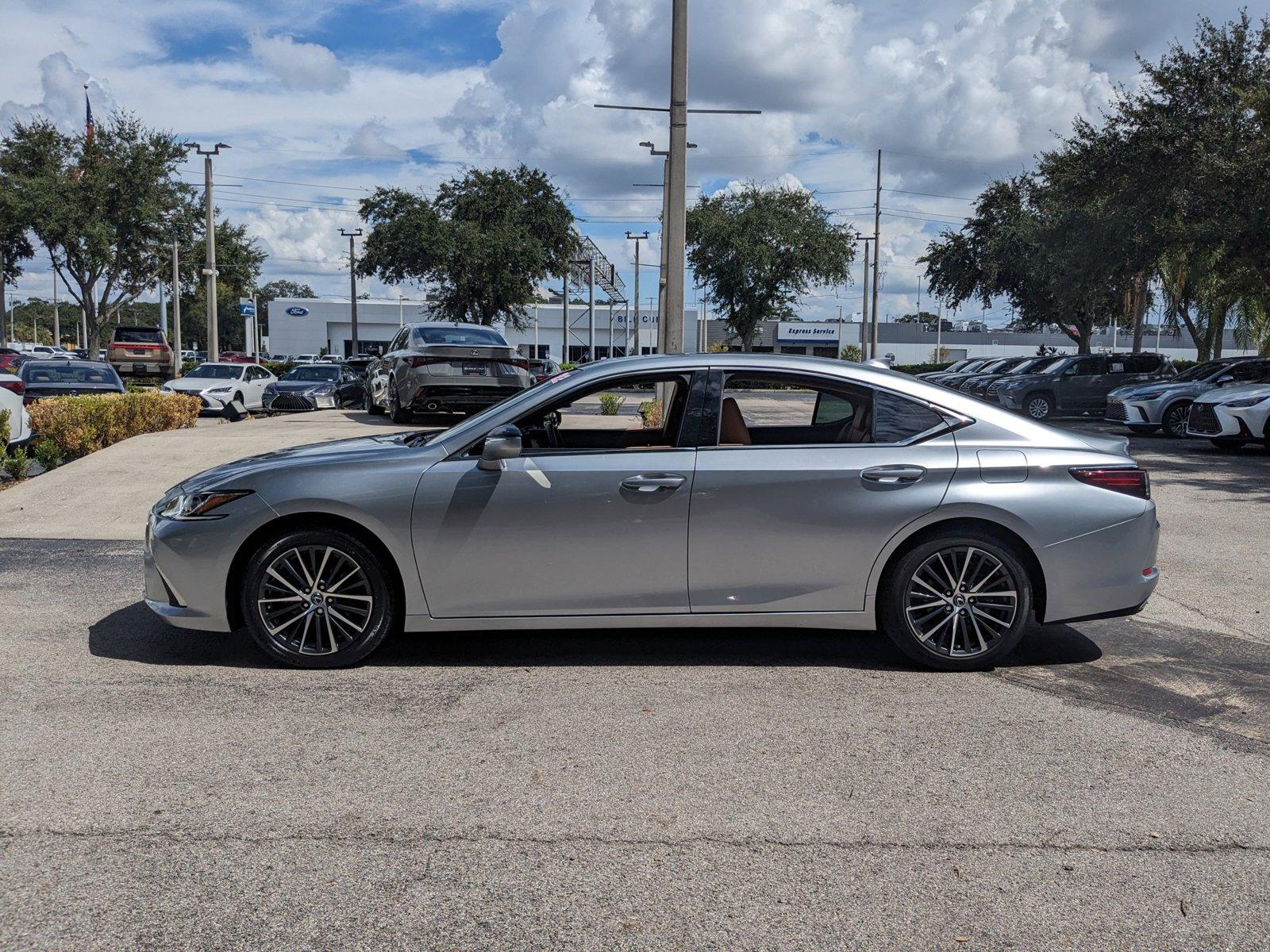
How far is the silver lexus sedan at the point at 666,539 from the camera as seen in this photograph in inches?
213

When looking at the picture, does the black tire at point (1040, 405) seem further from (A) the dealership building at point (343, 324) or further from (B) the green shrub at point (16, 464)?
(A) the dealership building at point (343, 324)

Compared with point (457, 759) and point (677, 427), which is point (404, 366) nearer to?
point (677, 427)

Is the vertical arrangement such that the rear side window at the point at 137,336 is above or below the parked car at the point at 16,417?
above

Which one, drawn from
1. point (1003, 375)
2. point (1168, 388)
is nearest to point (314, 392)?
point (1003, 375)

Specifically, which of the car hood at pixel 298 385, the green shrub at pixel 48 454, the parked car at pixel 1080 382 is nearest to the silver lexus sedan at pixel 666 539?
the green shrub at pixel 48 454

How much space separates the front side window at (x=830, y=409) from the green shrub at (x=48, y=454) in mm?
10190

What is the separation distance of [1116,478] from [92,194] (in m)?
44.4

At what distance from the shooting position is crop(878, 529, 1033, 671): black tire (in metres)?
5.50

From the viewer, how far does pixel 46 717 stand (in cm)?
481

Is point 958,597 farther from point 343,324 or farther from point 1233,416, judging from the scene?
point 343,324

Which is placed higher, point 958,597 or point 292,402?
point 292,402

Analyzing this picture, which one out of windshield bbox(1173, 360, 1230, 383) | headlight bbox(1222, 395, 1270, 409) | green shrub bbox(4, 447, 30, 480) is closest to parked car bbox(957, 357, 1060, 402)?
windshield bbox(1173, 360, 1230, 383)

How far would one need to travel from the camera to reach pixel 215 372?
29484 millimetres

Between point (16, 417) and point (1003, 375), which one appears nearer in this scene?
point (16, 417)
